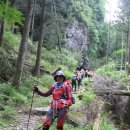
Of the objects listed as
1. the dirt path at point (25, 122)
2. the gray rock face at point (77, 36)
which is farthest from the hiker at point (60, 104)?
the gray rock face at point (77, 36)

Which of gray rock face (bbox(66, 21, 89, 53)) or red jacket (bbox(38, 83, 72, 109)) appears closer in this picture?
red jacket (bbox(38, 83, 72, 109))

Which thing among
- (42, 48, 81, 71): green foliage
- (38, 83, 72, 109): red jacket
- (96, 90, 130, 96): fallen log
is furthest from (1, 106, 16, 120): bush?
(42, 48, 81, 71): green foliage

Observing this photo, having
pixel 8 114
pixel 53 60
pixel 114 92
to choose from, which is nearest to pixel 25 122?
pixel 8 114

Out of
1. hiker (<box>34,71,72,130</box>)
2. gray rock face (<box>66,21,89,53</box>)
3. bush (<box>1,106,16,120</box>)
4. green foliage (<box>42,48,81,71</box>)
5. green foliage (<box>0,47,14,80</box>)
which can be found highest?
gray rock face (<box>66,21,89,53</box>)

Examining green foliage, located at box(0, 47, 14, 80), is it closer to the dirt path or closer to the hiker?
the dirt path

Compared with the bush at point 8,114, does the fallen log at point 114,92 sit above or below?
above

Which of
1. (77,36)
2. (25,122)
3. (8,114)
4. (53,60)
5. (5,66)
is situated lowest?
(25,122)

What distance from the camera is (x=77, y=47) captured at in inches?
1804

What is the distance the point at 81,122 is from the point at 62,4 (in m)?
26.4

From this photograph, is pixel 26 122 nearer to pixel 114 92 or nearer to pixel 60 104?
pixel 60 104

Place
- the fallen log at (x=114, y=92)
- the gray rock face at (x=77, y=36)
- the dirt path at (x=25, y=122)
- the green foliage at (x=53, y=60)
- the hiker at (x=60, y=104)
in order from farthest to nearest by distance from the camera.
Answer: the gray rock face at (x=77, y=36)
the green foliage at (x=53, y=60)
the fallen log at (x=114, y=92)
the dirt path at (x=25, y=122)
the hiker at (x=60, y=104)

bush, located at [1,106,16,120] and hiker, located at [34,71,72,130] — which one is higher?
hiker, located at [34,71,72,130]

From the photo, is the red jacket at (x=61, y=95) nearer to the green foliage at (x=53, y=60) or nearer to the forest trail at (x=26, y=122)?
the forest trail at (x=26, y=122)

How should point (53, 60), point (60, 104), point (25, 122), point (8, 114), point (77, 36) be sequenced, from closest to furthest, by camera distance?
point (60, 104) → point (25, 122) → point (8, 114) → point (53, 60) → point (77, 36)
